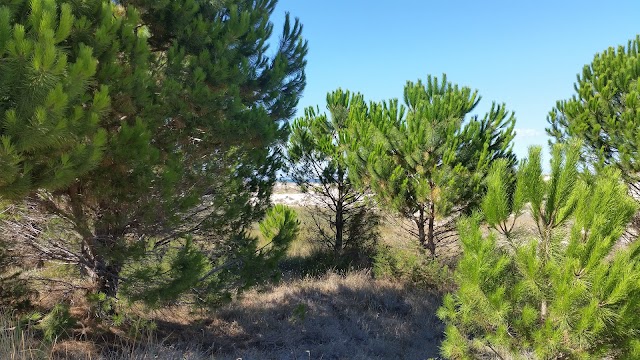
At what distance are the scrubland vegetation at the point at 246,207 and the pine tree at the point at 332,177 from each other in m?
0.72

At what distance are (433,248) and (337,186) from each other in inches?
105

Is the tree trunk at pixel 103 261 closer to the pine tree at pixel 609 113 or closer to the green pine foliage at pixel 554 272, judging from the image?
the green pine foliage at pixel 554 272

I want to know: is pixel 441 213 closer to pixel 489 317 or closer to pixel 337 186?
pixel 337 186

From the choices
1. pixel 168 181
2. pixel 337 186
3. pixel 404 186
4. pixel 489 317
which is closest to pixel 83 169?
pixel 168 181

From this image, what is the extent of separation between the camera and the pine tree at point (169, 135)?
3883 mm

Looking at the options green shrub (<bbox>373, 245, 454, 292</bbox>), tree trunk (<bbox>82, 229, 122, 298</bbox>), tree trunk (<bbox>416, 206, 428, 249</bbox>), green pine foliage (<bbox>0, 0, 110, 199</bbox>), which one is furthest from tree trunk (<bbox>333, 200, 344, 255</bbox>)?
green pine foliage (<bbox>0, 0, 110, 199</bbox>)

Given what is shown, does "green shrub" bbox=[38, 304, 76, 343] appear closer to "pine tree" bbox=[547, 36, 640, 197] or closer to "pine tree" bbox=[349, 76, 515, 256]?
"pine tree" bbox=[349, 76, 515, 256]

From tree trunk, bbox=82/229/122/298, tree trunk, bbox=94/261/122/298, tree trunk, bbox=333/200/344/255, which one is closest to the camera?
tree trunk, bbox=82/229/122/298

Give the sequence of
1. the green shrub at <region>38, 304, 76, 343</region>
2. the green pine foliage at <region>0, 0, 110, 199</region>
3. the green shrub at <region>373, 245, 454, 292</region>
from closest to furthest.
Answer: the green pine foliage at <region>0, 0, 110, 199</region>, the green shrub at <region>38, 304, 76, 343</region>, the green shrub at <region>373, 245, 454, 292</region>

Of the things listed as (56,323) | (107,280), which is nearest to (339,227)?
(107,280)

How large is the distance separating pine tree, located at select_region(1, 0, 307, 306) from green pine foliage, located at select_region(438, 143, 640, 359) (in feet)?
9.14

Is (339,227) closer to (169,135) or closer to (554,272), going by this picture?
(169,135)

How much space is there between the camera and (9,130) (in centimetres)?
282

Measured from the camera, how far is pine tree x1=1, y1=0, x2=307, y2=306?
153 inches
